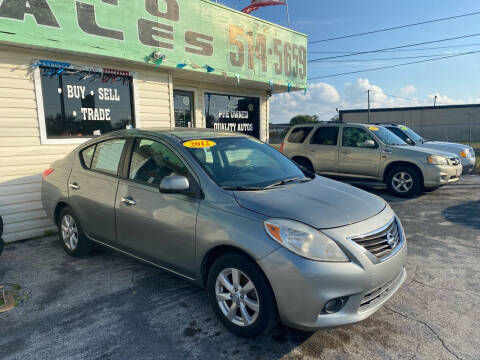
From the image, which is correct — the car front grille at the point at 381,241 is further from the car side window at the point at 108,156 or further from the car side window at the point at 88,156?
the car side window at the point at 88,156

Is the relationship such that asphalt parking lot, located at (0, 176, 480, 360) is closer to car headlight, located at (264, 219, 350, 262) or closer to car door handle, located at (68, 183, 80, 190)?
car headlight, located at (264, 219, 350, 262)

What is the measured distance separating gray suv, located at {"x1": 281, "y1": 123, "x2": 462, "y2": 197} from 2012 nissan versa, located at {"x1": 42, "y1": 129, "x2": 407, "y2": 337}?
16.6 ft

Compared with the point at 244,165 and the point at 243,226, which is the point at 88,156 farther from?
the point at 243,226

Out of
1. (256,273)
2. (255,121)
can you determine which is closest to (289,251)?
(256,273)

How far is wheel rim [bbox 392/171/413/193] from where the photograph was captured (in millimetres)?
7941

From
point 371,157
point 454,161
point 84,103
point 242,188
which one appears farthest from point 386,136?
point 84,103

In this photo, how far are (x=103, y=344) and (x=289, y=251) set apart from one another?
169 cm

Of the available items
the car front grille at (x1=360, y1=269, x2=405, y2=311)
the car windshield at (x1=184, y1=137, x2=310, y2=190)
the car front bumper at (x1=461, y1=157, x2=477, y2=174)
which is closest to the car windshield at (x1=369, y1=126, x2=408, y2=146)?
the car front bumper at (x1=461, y1=157, x2=477, y2=174)

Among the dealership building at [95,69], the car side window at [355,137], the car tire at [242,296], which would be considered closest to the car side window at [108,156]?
the car tire at [242,296]

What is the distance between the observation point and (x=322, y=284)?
2348mm

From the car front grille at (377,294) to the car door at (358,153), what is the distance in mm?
5974

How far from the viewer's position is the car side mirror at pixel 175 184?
2914 mm

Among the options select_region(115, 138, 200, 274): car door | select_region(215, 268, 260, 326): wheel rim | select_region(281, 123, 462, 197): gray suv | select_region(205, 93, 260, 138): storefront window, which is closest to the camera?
select_region(215, 268, 260, 326): wheel rim

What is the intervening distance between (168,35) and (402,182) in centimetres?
613
